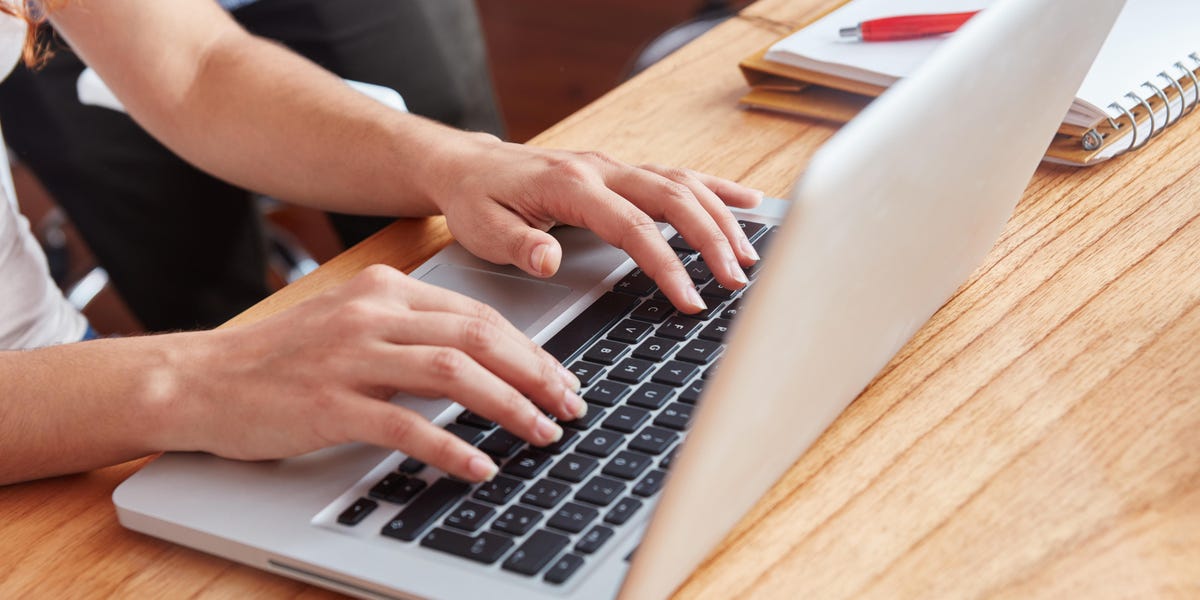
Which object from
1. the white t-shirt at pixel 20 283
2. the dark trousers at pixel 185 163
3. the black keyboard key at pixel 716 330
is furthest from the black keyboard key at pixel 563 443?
the dark trousers at pixel 185 163

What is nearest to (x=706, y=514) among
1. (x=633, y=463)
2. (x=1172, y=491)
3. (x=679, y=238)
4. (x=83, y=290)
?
(x=633, y=463)

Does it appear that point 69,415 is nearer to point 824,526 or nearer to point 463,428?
point 463,428

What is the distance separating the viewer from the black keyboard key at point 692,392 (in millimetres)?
597

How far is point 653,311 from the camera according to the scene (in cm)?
69

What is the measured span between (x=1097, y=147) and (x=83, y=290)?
1622mm

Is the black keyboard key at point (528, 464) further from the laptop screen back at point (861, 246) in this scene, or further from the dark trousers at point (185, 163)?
the dark trousers at point (185, 163)

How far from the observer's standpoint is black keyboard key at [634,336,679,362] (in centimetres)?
64

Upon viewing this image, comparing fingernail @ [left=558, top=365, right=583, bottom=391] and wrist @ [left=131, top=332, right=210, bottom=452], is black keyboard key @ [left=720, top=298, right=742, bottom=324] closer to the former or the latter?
fingernail @ [left=558, top=365, right=583, bottom=391]

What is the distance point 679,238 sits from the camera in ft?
2.50

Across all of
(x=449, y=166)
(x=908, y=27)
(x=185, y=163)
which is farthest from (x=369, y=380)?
(x=185, y=163)

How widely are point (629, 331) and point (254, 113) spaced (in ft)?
1.35

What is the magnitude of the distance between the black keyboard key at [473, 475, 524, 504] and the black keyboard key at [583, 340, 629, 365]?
0.11 meters

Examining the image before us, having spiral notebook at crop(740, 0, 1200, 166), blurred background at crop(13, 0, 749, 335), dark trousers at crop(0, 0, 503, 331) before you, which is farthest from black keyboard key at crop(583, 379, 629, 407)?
blurred background at crop(13, 0, 749, 335)

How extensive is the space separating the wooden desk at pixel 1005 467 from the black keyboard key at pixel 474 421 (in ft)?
0.37
